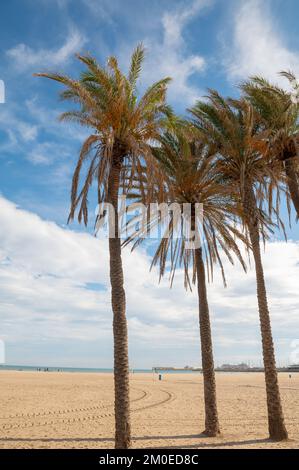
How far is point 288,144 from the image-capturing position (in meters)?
15.1

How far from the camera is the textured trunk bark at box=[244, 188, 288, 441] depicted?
13023 millimetres

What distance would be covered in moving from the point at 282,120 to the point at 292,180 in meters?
2.20

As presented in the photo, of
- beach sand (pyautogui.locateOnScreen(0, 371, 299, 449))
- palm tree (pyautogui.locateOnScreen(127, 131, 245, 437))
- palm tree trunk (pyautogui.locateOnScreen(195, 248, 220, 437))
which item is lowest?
beach sand (pyautogui.locateOnScreen(0, 371, 299, 449))

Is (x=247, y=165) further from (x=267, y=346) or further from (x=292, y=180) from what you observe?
(x=267, y=346)

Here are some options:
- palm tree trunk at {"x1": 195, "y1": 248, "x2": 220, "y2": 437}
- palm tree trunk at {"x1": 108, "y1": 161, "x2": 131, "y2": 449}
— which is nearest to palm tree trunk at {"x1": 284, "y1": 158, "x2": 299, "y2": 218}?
palm tree trunk at {"x1": 195, "y1": 248, "x2": 220, "y2": 437}

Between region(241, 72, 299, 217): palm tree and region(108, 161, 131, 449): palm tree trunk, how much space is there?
274 inches

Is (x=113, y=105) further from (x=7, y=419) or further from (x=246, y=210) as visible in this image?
(x=7, y=419)

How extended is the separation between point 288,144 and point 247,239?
13.4 ft

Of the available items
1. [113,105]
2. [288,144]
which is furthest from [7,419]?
[288,144]

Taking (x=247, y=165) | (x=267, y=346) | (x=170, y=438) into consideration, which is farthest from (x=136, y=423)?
(x=247, y=165)

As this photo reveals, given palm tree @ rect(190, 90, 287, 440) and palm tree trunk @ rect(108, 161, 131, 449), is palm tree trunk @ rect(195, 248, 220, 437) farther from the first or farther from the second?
palm tree trunk @ rect(108, 161, 131, 449)

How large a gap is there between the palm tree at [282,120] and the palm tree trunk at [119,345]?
6.97 metres

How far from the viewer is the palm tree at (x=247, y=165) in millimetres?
13703

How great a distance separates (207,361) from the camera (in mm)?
14766
